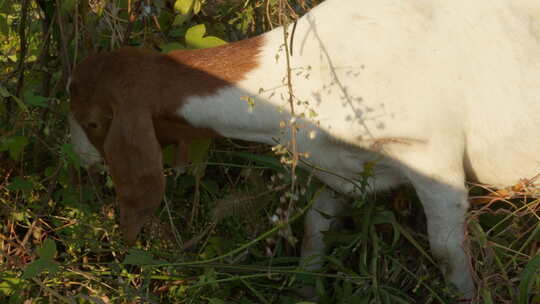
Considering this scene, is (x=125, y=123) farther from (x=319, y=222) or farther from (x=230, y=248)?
(x=319, y=222)

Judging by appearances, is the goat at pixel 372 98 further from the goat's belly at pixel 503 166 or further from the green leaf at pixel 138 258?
the green leaf at pixel 138 258

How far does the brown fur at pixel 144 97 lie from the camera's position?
2.48m

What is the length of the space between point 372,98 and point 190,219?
1.16 metres

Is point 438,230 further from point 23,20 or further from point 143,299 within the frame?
point 23,20

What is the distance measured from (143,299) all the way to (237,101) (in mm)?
753

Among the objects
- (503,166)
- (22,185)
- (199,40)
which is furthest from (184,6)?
(503,166)

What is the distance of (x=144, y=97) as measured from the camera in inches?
98.0

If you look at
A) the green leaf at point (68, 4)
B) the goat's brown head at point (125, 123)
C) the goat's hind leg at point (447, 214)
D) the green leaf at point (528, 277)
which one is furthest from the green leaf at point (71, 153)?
the green leaf at point (528, 277)

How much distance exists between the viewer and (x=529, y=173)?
257cm

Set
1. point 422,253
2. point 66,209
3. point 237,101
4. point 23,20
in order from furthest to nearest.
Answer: point 66,209, point 23,20, point 422,253, point 237,101

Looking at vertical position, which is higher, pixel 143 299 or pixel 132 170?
pixel 132 170

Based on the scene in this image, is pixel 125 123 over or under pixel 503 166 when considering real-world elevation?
over

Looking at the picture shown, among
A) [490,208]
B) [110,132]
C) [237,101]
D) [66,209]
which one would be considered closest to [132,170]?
[110,132]

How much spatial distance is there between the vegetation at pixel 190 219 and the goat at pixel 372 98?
0.39 ft
